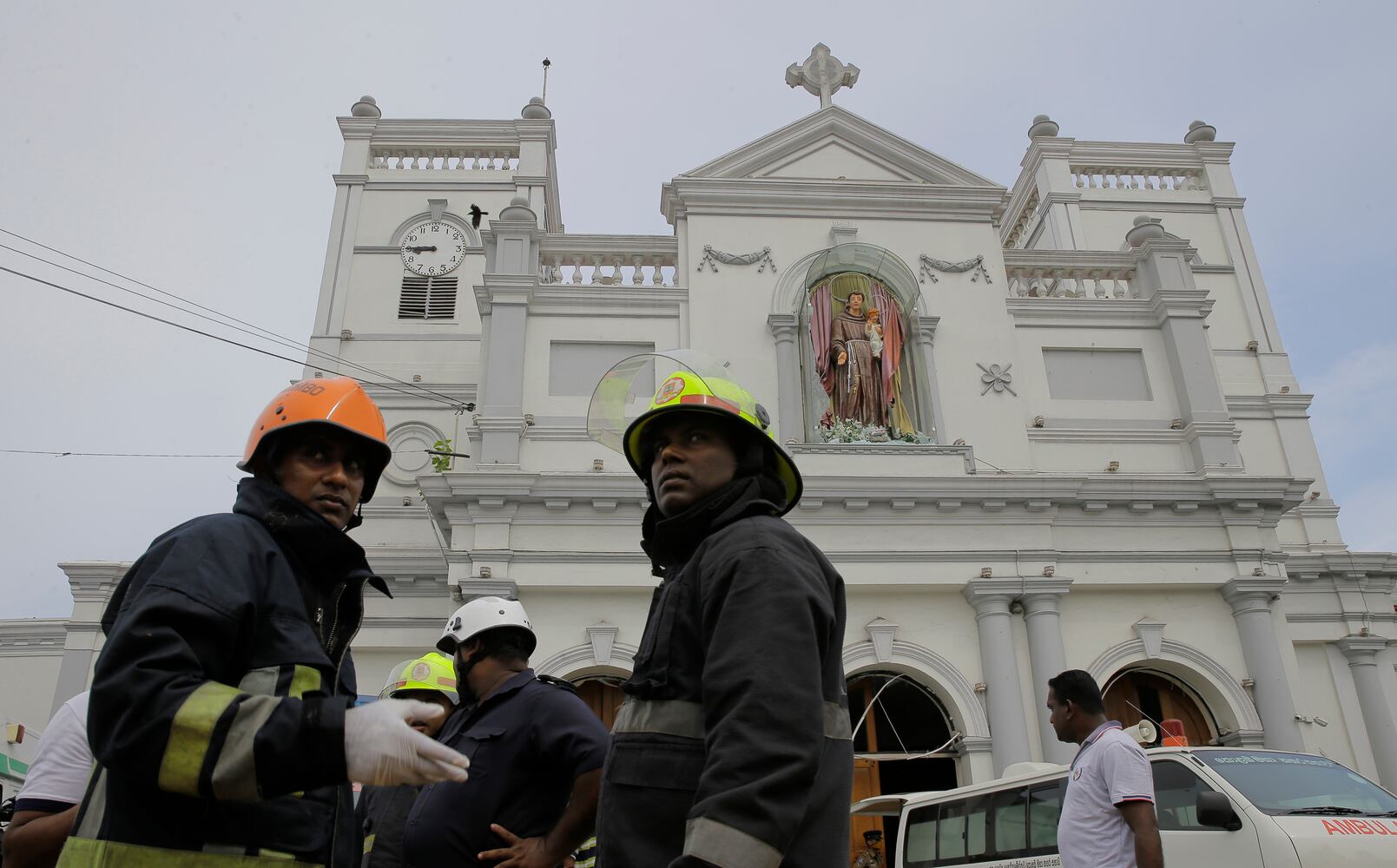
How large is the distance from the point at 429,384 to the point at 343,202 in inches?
187

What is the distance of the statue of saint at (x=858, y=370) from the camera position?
47.5ft

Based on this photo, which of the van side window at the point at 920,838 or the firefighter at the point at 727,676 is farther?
the van side window at the point at 920,838

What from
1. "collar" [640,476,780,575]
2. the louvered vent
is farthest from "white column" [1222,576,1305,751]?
the louvered vent

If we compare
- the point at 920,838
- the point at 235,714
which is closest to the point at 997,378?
the point at 920,838

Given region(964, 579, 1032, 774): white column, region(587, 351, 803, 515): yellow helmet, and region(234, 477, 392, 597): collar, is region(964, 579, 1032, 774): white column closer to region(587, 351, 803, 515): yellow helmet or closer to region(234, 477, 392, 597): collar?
region(587, 351, 803, 515): yellow helmet

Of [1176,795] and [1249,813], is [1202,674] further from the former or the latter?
[1249,813]

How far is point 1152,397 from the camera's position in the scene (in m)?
15.2

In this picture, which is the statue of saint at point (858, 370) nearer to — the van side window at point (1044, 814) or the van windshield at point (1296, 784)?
the van side window at point (1044, 814)

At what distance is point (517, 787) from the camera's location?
358 centimetres

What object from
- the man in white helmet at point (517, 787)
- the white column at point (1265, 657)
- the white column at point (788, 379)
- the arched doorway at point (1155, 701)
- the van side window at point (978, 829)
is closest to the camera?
the man in white helmet at point (517, 787)

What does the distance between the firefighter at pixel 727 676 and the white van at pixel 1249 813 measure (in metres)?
4.47

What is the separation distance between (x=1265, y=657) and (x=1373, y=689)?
4.93 m

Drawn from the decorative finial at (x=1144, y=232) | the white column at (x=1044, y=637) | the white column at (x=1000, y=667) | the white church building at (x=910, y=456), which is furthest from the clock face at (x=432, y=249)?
the decorative finial at (x=1144, y=232)

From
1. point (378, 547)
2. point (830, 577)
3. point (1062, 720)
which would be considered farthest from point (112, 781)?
point (378, 547)
